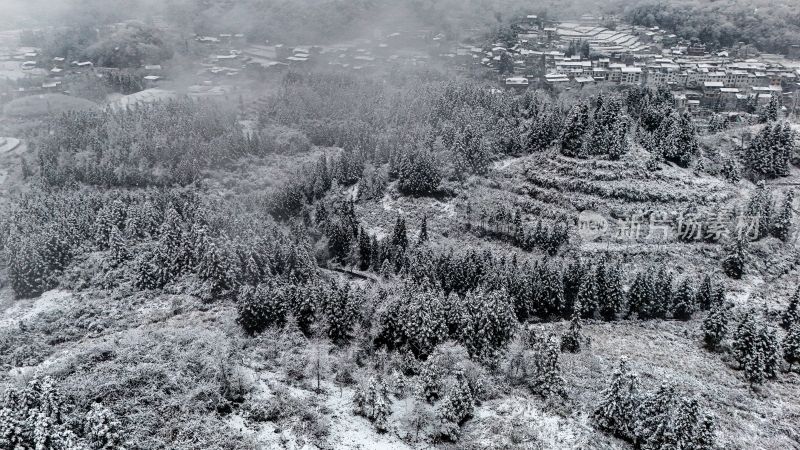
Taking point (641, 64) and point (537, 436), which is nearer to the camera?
point (537, 436)

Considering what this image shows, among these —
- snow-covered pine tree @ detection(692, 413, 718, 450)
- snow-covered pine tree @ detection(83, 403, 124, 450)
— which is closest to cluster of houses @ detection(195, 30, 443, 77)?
snow-covered pine tree @ detection(83, 403, 124, 450)

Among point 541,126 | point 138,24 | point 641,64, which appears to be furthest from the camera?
point 138,24

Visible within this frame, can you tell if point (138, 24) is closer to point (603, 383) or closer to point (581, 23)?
point (581, 23)

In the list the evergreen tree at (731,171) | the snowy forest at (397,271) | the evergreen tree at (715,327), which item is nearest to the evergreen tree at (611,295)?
the snowy forest at (397,271)

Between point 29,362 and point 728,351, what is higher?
point 29,362

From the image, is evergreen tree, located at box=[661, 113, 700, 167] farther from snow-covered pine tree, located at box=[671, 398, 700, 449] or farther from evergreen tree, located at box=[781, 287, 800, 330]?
snow-covered pine tree, located at box=[671, 398, 700, 449]

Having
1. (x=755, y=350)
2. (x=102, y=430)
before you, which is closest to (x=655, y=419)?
(x=755, y=350)

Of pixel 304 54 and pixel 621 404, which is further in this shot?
pixel 304 54

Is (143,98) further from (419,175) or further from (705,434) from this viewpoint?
(705,434)

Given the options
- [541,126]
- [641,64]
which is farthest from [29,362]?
[641,64]
